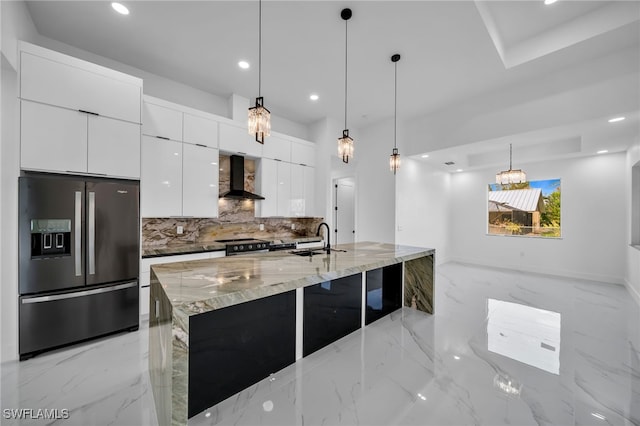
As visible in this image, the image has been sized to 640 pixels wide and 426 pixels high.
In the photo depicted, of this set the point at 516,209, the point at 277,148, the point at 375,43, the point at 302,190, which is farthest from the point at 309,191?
the point at 516,209

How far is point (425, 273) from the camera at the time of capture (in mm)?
3348

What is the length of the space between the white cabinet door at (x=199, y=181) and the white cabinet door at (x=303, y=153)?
145 cm

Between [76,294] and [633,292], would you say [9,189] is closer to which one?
[76,294]

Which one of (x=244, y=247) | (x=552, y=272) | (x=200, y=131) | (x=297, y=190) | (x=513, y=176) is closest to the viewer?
(x=200, y=131)

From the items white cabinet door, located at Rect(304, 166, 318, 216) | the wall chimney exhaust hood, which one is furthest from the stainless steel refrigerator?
white cabinet door, located at Rect(304, 166, 318, 216)

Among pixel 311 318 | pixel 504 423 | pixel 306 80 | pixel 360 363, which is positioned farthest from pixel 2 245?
pixel 504 423

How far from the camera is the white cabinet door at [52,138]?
2.29m

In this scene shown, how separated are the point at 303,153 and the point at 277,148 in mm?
594

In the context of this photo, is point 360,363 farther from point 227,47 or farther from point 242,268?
point 227,47

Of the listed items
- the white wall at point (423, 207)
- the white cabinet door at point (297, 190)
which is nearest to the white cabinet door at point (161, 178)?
the white cabinet door at point (297, 190)

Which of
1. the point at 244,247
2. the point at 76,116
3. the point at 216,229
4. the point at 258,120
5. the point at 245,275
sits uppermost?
the point at 76,116

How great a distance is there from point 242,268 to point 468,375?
1903 millimetres

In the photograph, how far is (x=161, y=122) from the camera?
331 centimetres

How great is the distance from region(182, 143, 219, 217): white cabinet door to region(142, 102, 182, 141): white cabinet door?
0.69 ft
